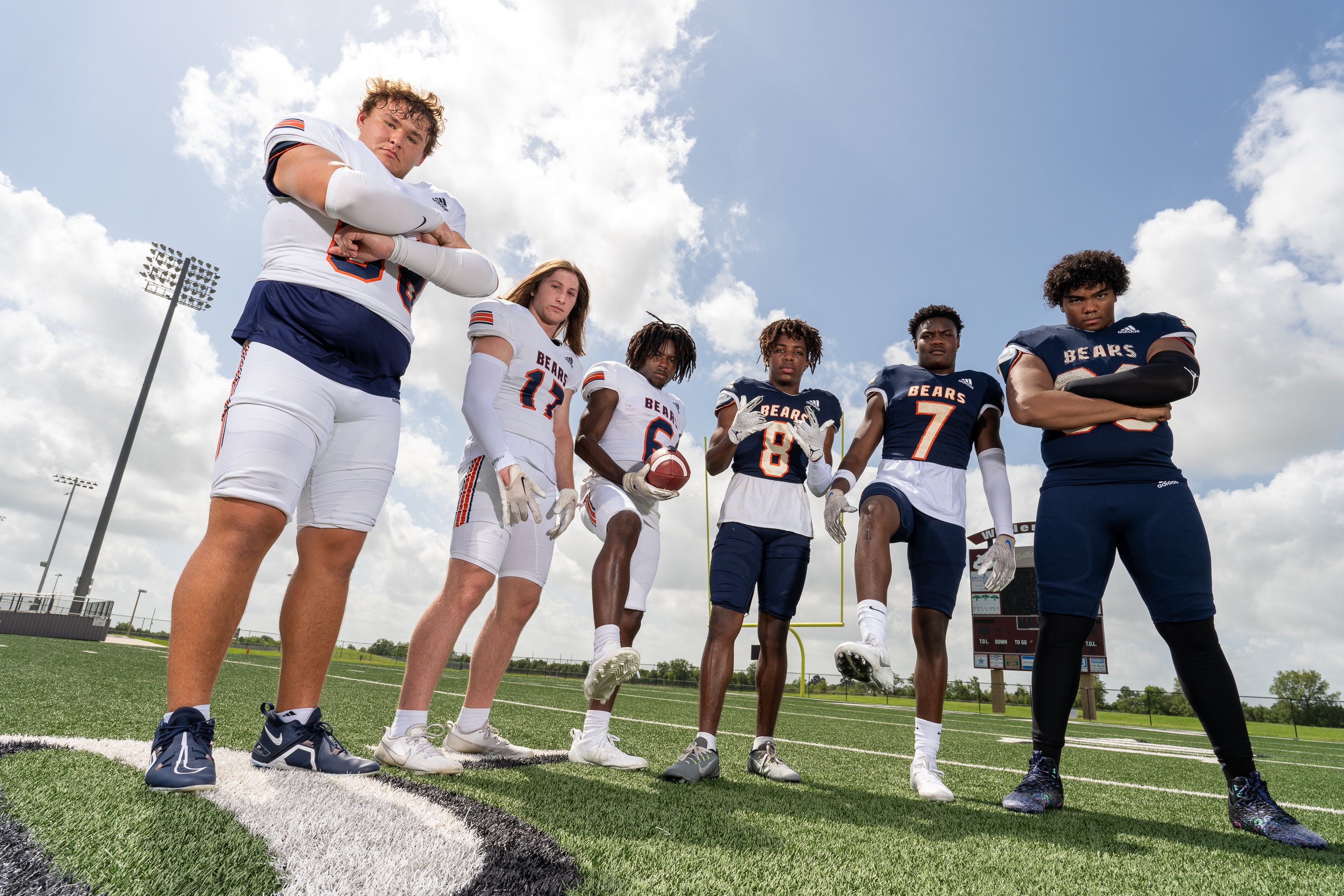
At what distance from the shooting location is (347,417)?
2.15 meters

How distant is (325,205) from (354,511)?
0.93 metres

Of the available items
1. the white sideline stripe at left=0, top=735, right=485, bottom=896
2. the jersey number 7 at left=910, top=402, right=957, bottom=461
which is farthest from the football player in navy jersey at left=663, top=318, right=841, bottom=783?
the white sideline stripe at left=0, top=735, right=485, bottom=896

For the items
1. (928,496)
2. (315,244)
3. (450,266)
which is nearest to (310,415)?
(315,244)

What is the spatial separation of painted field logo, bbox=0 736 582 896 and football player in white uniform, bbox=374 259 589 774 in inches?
28.9

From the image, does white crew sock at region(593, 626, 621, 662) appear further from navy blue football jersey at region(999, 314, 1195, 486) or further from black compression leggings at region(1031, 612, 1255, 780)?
navy blue football jersey at region(999, 314, 1195, 486)

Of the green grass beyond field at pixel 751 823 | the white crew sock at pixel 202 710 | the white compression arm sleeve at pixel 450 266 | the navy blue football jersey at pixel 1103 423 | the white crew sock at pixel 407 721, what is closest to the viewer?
the green grass beyond field at pixel 751 823

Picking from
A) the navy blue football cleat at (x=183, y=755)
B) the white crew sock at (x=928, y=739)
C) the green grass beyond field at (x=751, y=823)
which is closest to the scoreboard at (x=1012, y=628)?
the green grass beyond field at (x=751, y=823)

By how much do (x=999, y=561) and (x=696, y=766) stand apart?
1716mm

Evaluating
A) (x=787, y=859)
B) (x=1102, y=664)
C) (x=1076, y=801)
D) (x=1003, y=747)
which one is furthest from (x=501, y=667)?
(x=1102, y=664)

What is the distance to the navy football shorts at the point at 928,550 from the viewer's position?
323 cm

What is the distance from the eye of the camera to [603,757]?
9.77ft

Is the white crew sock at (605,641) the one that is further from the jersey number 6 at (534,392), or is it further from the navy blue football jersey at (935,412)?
the navy blue football jersey at (935,412)

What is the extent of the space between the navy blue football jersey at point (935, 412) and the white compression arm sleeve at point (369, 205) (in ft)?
8.08

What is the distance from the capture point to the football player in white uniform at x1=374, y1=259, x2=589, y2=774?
2.68 meters
